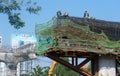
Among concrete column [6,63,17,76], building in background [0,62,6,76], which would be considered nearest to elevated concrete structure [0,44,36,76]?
concrete column [6,63,17,76]

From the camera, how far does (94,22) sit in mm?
28422

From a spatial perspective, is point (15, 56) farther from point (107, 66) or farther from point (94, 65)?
point (107, 66)

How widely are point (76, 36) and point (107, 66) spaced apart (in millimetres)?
3158

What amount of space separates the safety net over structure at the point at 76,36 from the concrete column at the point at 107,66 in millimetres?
820

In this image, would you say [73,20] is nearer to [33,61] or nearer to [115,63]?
[115,63]

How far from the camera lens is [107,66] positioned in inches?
1115

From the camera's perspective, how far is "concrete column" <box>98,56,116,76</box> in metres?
28.2

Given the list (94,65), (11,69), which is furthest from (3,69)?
(94,65)

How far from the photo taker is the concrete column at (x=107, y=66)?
28.2 m

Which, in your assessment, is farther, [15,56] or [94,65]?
[15,56]

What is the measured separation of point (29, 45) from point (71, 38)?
6653cm

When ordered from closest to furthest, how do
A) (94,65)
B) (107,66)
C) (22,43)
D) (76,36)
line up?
(76,36) → (107,66) → (94,65) → (22,43)

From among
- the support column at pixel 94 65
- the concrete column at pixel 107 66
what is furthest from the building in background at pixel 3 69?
the concrete column at pixel 107 66

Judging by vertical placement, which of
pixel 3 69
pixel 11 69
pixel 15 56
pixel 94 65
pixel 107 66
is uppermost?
pixel 107 66
